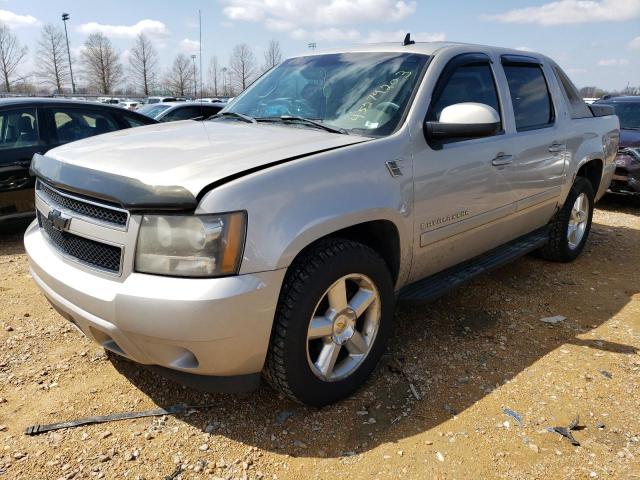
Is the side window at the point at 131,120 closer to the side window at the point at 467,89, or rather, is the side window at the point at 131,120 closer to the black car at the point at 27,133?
the black car at the point at 27,133

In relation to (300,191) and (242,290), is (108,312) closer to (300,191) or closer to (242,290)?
(242,290)

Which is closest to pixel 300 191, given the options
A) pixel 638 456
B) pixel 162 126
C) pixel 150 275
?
pixel 150 275

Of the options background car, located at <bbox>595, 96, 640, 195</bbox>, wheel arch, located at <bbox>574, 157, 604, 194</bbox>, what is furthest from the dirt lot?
background car, located at <bbox>595, 96, 640, 195</bbox>

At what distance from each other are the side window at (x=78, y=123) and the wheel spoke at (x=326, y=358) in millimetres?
4428

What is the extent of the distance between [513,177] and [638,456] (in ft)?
6.10

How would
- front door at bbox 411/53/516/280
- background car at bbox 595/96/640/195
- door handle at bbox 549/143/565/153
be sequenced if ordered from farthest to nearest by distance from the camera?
background car at bbox 595/96/640/195 < door handle at bbox 549/143/565/153 < front door at bbox 411/53/516/280

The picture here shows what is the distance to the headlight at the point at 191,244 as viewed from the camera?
1.97 metres

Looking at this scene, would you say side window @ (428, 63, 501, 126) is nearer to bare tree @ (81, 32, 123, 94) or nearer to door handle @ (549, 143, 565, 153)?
door handle @ (549, 143, 565, 153)

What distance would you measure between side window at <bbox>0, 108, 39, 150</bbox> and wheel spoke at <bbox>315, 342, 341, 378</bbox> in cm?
440

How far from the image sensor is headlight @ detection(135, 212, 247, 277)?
1.97 metres

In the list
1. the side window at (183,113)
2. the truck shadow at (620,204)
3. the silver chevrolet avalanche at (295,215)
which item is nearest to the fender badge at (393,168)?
the silver chevrolet avalanche at (295,215)

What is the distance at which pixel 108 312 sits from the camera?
2061 millimetres

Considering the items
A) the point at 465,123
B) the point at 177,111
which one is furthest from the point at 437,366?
the point at 177,111

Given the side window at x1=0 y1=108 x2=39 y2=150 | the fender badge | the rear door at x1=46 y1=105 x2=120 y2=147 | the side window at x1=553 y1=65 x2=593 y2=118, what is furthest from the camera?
the rear door at x1=46 y1=105 x2=120 y2=147
